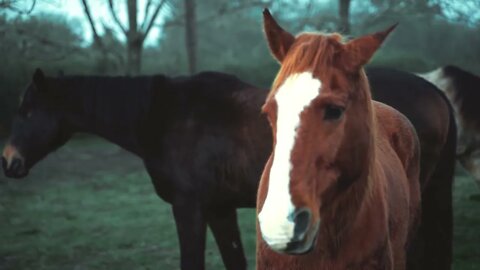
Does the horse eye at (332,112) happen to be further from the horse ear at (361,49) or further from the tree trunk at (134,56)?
the tree trunk at (134,56)

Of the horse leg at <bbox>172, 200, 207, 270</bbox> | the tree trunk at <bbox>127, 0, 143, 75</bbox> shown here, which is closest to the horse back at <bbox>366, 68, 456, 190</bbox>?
the horse leg at <bbox>172, 200, 207, 270</bbox>

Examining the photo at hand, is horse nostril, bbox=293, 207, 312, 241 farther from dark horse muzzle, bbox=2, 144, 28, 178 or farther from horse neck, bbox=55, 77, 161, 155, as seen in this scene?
dark horse muzzle, bbox=2, 144, 28, 178

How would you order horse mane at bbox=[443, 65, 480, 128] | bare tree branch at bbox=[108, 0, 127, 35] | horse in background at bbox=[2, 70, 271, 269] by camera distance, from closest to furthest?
horse in background at bbox=[2, 70, 271, 269], horse mane at bbox=[443, 65, 480, 128], bare tree branch at bbox=[108, 0, 127, 35]

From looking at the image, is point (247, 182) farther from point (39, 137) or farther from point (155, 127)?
point (39, 137)

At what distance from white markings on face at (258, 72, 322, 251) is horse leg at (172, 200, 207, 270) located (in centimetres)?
233

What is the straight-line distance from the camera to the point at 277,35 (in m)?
2.27

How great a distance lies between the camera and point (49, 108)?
16.2ft

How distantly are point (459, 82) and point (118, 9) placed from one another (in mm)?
6877

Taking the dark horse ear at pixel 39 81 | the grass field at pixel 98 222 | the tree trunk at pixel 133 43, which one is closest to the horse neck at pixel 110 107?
the dark horse ear at pixel 39 81

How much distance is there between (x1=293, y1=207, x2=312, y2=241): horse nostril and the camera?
6.04 ft

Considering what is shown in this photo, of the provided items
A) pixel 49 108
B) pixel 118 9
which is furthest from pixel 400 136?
pixel 118 9

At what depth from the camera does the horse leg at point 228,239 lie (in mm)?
4578

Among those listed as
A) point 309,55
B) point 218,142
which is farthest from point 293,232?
point 218,142

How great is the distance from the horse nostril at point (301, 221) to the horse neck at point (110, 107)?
289 centimetres
